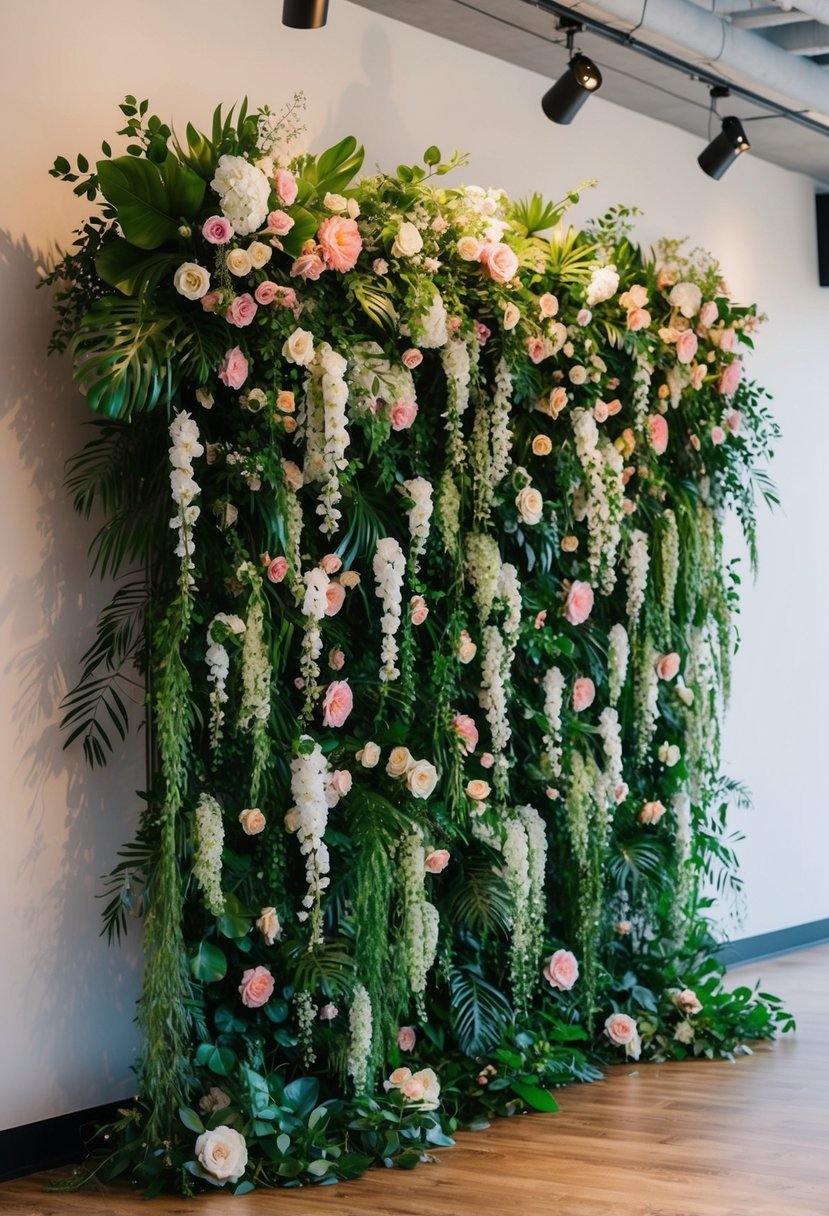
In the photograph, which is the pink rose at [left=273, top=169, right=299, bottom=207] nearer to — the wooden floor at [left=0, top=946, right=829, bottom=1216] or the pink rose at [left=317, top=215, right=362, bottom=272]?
the pink rose at [left=317, top=215, right=362, bottom=272]

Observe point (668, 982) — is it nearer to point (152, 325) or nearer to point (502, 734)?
point (502, 734)

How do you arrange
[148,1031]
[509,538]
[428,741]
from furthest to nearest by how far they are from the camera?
[509,538] → [428,741] → [148,1031]

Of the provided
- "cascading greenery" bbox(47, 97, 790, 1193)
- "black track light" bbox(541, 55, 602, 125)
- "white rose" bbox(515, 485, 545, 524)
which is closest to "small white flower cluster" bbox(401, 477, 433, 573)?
"cascading greenery" bbox(47, 97, 790, 1193)

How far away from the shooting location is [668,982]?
206 inches

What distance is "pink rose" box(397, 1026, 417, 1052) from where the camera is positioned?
4.44m

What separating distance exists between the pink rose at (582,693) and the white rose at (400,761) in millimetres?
859

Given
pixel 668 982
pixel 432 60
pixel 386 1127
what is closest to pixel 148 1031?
pixel 386 1127

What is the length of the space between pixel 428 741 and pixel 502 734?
0.27 m

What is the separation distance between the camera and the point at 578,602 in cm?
491

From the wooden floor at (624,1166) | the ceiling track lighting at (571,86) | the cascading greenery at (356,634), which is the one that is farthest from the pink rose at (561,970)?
the ceiling track lighting at (571,86)

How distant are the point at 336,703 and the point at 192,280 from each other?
3.79ft

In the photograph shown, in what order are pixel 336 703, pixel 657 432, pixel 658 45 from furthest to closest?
1. pixel 657 432
2. pixel 658 45
3. pixel 336 703

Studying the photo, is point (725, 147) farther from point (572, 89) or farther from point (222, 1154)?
point (222, 1154)

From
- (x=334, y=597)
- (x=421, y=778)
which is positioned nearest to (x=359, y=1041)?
(x=421, y=778)
